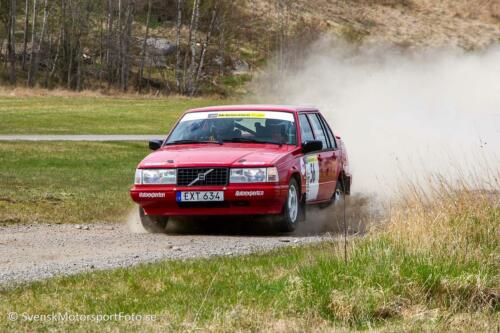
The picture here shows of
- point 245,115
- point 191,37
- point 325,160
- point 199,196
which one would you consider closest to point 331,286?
point 199,196

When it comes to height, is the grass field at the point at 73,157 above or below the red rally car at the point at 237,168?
below

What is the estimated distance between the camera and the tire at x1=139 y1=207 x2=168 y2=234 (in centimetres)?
1321

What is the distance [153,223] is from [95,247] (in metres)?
1.66

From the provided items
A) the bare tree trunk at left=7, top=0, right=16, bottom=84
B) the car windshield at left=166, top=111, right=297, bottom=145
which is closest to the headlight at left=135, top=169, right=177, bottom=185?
the car windshield at left=166, top=111, right=297, bottom=145

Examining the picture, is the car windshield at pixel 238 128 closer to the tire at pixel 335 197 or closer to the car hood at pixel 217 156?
the car hood at pixel 217 156

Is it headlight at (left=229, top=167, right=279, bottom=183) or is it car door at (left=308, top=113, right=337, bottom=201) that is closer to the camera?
headlight at (left=229, top=167, right=279, bottom=183)

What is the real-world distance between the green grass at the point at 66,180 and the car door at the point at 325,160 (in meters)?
3.03

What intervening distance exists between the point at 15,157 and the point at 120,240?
14384mm

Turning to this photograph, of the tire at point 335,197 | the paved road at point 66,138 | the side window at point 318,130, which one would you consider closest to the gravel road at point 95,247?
the tire at point 335,197

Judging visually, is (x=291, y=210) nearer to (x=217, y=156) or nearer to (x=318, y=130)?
(x=217, y=156)

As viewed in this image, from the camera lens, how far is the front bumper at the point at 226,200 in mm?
12484

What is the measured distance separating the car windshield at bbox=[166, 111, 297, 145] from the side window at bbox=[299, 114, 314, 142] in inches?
7.9

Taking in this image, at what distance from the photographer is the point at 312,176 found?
13.8 m

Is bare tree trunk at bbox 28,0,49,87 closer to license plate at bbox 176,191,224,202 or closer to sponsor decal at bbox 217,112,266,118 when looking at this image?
sponsor decal at bbox 217,112,266,118
